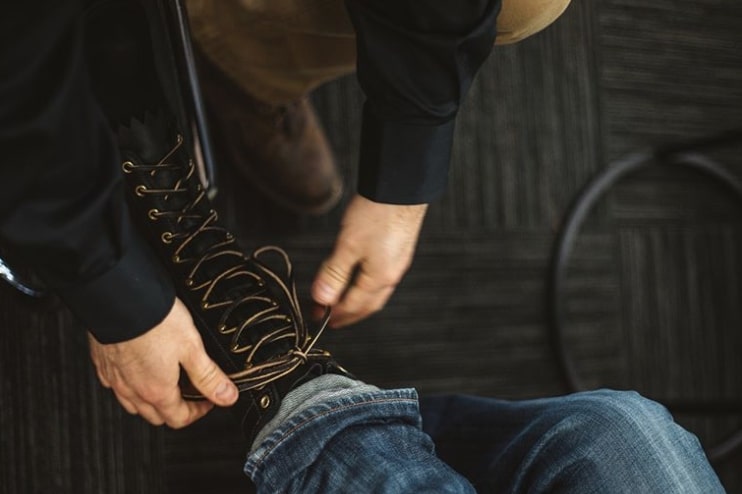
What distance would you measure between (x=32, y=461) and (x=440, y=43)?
0.68 m

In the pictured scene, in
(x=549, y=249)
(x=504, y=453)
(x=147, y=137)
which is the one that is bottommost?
(x=549, y=249)

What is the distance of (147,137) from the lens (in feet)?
2.25

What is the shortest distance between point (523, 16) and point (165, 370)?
1.54 feet

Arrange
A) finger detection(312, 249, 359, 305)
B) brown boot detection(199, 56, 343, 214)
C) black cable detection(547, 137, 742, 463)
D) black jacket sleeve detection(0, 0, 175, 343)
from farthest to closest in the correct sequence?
1. black cable detection(547, 137, 742, 463)
2. brown boot detection(199, 56, 343, 214)
3. finger detection(312, 249, 359, 305)
4. black jacket sleeve detection(0, 0, 175, 343)

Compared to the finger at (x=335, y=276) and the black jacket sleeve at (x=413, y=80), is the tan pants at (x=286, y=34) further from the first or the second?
the finger at (x=335, y=276)

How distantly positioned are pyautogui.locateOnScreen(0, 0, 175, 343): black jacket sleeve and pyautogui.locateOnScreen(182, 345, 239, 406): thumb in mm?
49

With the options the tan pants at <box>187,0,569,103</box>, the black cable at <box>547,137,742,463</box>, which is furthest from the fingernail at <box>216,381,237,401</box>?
the black cable at <box>547,137,742,463</box>

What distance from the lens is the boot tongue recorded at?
679 mm

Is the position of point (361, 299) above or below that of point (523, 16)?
below

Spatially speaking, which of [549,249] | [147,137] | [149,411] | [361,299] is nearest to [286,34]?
[147,137]

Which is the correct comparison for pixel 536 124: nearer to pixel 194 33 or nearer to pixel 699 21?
pixel 699 21

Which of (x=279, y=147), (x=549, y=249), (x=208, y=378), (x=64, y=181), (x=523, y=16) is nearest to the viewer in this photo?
(x=64, y=181)

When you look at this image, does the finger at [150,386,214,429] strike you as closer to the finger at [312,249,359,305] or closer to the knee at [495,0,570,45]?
the finger at [312,249,359,305]

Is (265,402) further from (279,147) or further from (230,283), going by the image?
(279,147)
